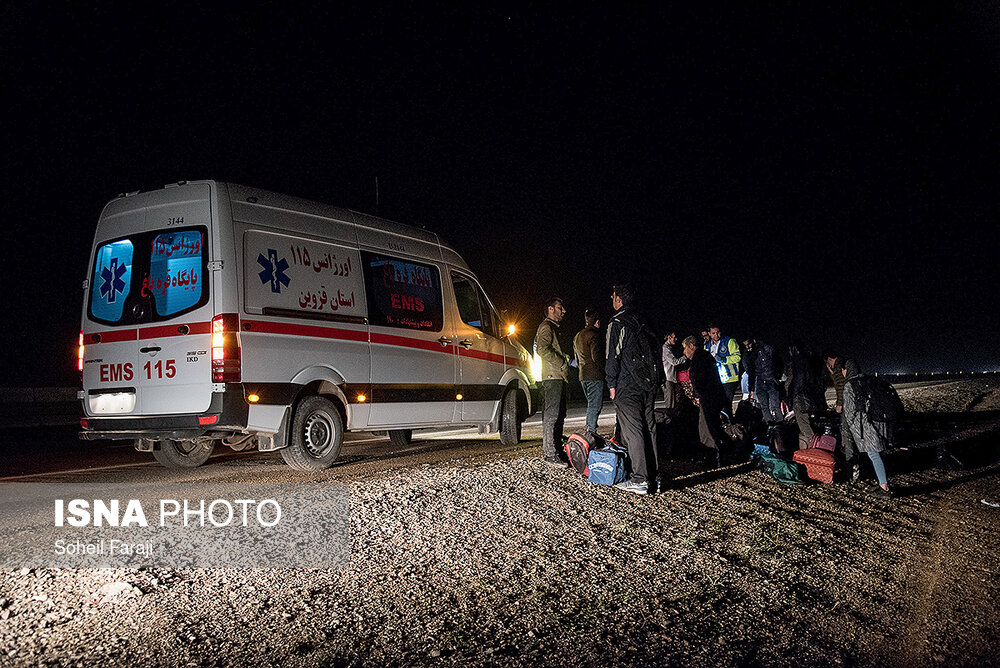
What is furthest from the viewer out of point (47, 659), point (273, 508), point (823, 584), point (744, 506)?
point (744, 506)

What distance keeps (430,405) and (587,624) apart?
5056 mm

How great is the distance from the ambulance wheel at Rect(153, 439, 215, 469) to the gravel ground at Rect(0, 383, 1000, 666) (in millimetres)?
2729

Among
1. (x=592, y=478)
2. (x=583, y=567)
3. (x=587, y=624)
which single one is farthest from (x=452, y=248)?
(x=587, y=624)

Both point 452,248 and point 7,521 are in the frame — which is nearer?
point 7,521

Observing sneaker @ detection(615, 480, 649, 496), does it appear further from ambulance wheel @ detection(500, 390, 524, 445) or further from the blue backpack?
ambulance wheel @ detection(500, 390, 524, 445)

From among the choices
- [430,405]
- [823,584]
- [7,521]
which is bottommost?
[823,584]

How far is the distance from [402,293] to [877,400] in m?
5.04

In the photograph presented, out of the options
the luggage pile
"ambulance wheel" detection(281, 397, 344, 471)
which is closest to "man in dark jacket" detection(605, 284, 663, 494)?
the luggage pile

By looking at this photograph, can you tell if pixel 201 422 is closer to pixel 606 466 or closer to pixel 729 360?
pixel 606 466

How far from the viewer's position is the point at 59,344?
85.0ft

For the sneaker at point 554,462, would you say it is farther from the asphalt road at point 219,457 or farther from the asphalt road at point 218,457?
the asphalt road at point 219,457

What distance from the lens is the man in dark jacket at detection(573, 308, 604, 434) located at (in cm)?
782

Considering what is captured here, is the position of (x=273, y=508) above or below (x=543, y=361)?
below

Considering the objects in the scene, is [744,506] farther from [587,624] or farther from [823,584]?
[587,624]
